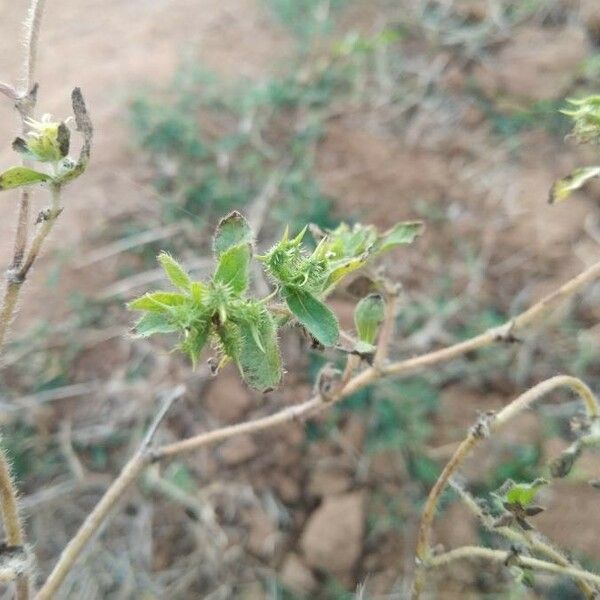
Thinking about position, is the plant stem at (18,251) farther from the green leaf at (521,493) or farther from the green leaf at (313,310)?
the green leaf at (521,493)

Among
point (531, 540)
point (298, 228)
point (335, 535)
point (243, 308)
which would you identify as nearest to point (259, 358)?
point (243, 308)

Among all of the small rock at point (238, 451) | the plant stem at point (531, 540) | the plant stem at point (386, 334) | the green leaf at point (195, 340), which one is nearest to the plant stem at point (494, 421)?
the plant stem at point (531, 540)

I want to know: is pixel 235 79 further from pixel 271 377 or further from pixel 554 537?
pixel 271 377

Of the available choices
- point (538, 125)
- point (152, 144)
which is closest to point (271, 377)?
point (152, 144)

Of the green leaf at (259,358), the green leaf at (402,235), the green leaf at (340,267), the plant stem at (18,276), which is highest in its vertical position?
the plant stem at (18,276)

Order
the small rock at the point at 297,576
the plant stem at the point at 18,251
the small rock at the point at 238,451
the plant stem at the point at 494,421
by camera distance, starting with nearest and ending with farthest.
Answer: the plant stem at the point at 18,251 < the plant stem at the point at 494,421 < the small rock at the point at 297,576 < the small rock at the point at 238,451

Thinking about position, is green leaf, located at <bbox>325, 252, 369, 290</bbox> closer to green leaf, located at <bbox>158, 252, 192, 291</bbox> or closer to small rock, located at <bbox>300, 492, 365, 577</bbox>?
green leaf, located at <bbox>158, 252, 192, 291</bbox>
